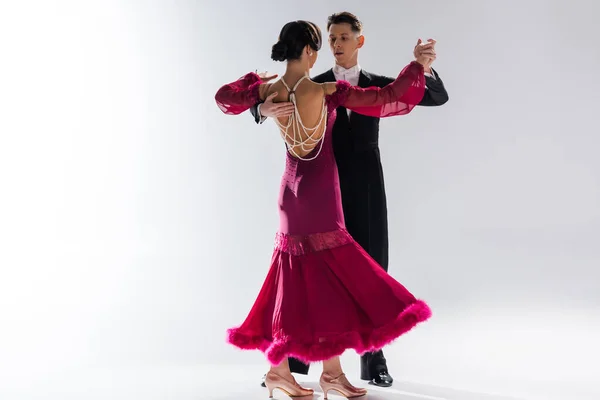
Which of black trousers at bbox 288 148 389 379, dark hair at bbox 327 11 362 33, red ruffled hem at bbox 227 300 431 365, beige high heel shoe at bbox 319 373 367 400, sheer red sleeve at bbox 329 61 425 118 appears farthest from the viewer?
black trousers at bbox 288 148 389 379

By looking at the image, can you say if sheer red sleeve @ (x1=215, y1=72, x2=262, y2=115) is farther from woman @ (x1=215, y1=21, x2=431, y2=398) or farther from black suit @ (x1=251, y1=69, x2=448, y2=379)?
black suit @ (x1=251, y1=69, x2=448, y2=379)

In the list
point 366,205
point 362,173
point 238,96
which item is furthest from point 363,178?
point 238,96

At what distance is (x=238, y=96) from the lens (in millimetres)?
4402

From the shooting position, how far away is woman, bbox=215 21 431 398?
4.13 m

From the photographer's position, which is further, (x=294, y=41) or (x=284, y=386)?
(x=284, y=386)

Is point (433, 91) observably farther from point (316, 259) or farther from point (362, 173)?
point (316, 259)

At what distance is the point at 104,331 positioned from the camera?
604 centimetres

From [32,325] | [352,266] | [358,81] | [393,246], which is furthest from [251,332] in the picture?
[393,246]

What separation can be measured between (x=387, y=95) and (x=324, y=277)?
891 mm

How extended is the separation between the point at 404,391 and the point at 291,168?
4.25ft

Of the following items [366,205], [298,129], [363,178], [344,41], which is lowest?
[366,205]

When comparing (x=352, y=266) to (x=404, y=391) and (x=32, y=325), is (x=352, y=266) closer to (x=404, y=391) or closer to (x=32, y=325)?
(x=404, y=391)

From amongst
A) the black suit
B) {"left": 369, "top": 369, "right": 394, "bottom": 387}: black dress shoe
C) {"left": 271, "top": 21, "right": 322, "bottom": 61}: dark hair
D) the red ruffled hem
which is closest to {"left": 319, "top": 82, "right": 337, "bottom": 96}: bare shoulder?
{"left": 271, "top": 21, "right": 322, "bottom": 61}: dark hair

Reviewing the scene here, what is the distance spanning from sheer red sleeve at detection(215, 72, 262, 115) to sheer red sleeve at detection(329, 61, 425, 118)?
1.28 ft
